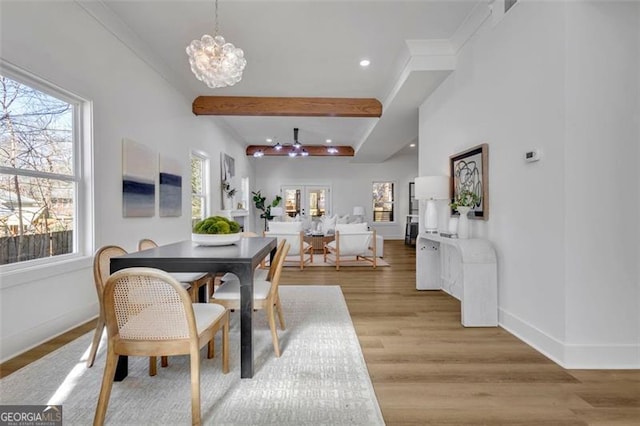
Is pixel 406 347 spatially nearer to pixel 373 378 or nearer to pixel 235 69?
pixel 373 378

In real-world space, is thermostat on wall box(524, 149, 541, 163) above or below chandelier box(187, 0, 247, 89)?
below

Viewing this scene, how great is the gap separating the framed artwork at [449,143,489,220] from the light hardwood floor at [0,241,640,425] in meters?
1.13

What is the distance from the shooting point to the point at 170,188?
4.23m

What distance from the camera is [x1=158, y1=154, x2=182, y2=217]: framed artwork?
159 inches

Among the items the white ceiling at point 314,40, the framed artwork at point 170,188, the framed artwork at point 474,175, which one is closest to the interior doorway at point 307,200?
the white ceiling at point 314,40

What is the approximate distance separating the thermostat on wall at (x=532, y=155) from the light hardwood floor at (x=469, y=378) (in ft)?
4.63

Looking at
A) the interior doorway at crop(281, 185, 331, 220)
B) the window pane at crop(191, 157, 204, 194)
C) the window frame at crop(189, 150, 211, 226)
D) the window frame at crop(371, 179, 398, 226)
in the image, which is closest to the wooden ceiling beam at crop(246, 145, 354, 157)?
the interior doorway at crop(281, 185, 331, 220)

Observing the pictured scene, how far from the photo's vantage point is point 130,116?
3338 millimetres

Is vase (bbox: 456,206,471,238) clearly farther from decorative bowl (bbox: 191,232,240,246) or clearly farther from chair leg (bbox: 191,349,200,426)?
chair leg (bbox: 191,349,200,426)

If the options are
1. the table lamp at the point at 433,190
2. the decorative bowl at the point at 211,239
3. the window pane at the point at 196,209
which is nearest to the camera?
the decorative bowl at the point at 211,239

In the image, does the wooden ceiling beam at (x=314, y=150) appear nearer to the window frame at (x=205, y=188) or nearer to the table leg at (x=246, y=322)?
the window frame at (x=205, y=188)

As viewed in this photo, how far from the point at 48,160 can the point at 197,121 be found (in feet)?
9.97

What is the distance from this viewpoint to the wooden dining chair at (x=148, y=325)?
4.25 ft

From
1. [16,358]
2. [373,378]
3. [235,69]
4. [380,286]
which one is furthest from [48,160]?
[380,286]
